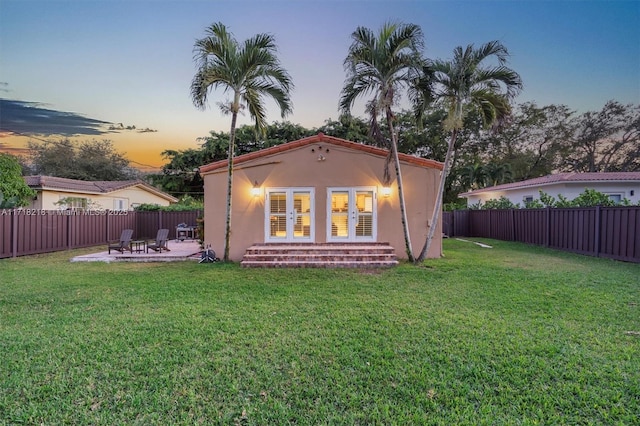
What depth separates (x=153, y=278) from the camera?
741cm

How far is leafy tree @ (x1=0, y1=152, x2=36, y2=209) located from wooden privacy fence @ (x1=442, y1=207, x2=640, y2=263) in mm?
24008

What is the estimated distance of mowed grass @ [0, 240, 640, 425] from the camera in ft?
8.34

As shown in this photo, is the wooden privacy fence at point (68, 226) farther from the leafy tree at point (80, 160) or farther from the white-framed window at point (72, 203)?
the leafy tree at point (80, 160)

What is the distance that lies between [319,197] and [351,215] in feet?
4.02

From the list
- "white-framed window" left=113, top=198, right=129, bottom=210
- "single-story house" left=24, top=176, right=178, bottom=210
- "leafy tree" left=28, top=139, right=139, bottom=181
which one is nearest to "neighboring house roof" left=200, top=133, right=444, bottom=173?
"single-story house" left=24, top=176, right=178, bottom=210

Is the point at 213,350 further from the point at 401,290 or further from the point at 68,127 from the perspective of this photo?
the point at 68,127

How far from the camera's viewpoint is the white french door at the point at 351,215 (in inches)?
399

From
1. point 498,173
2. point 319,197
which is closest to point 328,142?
point 319,197

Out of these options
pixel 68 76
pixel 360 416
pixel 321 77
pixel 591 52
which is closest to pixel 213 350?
pixel 360 416

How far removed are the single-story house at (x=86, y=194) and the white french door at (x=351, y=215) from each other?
1858cm

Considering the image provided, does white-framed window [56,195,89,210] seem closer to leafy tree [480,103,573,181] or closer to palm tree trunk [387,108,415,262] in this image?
palm tree trunk [387,108,415,262]

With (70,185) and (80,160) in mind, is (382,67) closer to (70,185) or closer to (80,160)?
(70,185)

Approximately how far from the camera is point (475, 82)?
27.9ft

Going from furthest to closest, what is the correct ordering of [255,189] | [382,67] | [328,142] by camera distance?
[255,189], [328,142], [382,67]
